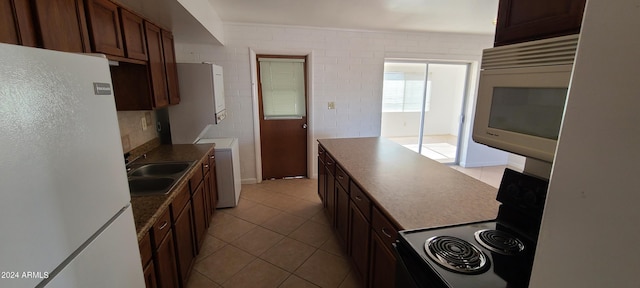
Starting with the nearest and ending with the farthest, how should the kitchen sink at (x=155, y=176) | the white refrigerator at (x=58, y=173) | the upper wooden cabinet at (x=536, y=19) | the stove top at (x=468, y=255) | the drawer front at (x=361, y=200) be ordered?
the white refrigerator at (x=58, y=173) → the upper wooden cabinet at (x=536, y=19) → the stove top at (x=468, y=255) → the drawer front at (x=361, y=200) → the kitchen sink at (x=155, y=176)

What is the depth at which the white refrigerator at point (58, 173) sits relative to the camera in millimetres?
525

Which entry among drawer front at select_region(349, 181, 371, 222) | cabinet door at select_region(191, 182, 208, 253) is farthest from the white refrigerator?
cabinet door at select_region(191, 182, 208, 253)

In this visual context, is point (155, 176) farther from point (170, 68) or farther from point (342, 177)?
point (342, 177)

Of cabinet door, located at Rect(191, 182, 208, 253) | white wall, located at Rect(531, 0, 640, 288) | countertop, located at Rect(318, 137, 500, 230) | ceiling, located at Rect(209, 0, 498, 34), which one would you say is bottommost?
cabinet door, located at Rect(191, 182, 208, 253)

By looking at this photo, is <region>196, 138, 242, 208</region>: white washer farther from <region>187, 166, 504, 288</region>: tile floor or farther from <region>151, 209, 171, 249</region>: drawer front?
<region>151, 209, 171, 249</region>: drawer front

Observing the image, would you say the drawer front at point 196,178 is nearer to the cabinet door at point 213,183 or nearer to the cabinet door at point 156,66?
the cabinet door at point 213,183

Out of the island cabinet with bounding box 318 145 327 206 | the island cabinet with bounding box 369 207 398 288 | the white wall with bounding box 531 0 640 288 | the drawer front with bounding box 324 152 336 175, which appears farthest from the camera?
the island cabinet with bounding box 318 145 327 206

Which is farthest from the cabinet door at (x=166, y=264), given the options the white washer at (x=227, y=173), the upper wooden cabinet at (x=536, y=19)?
the upper wooden cabinet at (x=536, y=19)

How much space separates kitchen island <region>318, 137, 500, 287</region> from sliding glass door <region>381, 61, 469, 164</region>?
2.71 m

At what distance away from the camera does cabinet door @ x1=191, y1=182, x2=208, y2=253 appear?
223 centimetres

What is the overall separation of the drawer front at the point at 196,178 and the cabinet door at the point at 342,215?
1.23 metres

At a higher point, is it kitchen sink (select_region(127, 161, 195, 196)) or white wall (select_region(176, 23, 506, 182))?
white wall (select_region(176, 23, 506, 182))

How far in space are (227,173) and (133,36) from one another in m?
1.67

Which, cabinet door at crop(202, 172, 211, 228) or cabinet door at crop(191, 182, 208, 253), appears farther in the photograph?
cabinet door at crop(202, 172, 211, 228)
